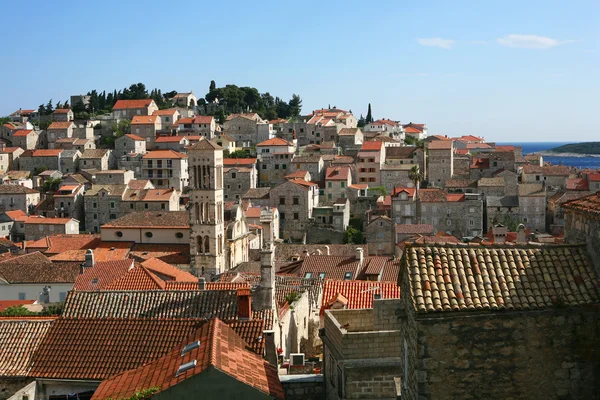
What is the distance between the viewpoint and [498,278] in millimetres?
10508

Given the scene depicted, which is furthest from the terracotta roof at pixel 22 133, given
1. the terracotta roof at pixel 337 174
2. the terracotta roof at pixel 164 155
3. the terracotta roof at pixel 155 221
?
the terracotta roof at pixel 155 221

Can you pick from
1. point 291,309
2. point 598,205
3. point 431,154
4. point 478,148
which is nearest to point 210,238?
point 291,309

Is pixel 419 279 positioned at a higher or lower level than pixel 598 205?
lower

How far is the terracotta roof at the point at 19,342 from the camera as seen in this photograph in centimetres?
1661

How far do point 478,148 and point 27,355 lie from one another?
376 feet

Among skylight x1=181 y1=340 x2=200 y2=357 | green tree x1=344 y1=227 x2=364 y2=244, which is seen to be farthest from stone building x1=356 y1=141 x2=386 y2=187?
skylight x1=181 y1=340 x2=200 y2=357

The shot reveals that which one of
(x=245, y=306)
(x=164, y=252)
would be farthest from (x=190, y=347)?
(x=164, y=252)

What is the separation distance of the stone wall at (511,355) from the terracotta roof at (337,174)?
251ft

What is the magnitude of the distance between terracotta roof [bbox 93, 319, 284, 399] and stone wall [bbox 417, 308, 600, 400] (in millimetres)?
3624

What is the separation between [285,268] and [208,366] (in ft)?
103

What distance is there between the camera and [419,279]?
10.3m

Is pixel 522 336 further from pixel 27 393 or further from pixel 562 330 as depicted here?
pixel 27 393

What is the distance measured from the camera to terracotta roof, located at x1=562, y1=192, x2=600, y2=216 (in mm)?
11208

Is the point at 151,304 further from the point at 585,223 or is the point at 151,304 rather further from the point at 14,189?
the point at 14,189
